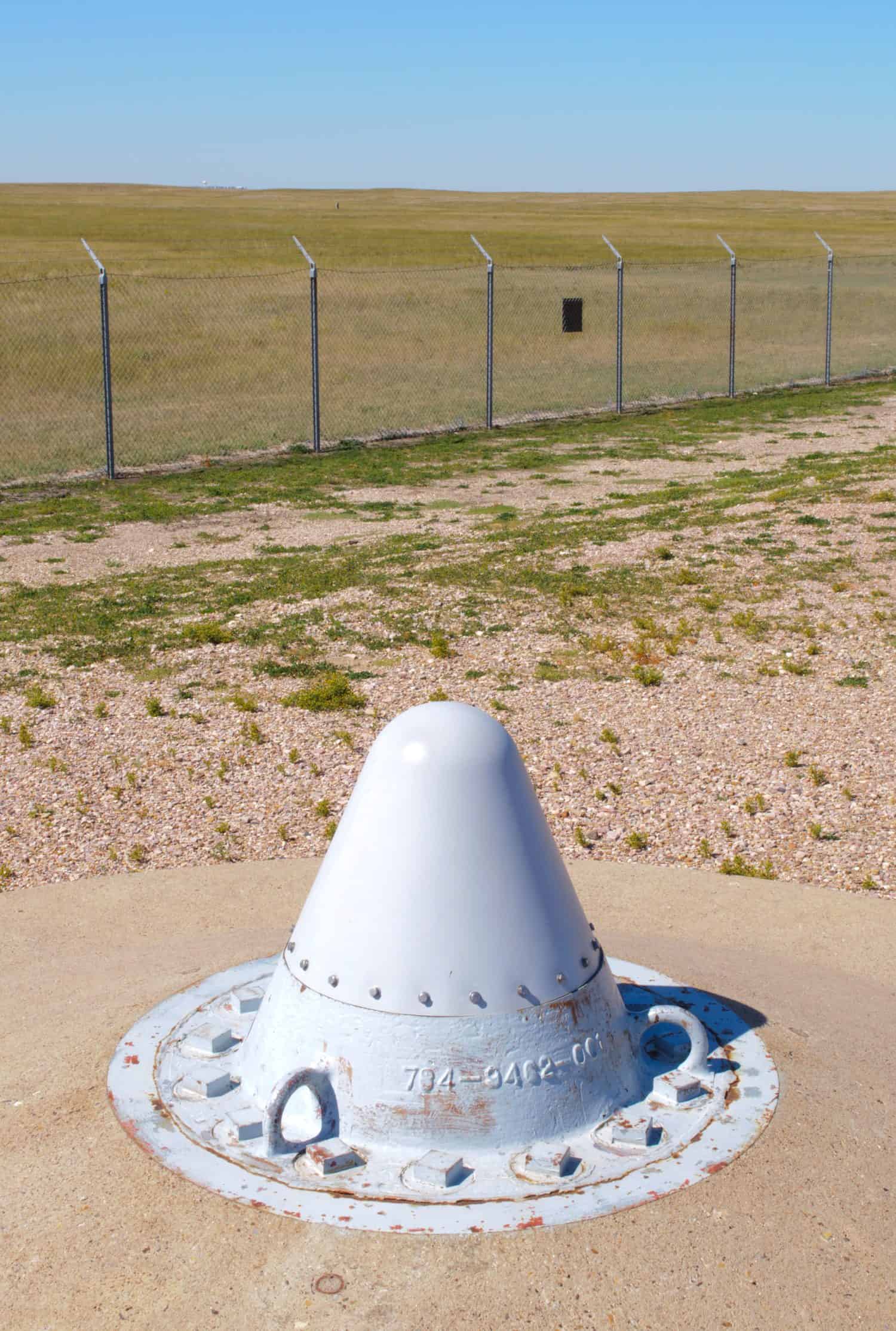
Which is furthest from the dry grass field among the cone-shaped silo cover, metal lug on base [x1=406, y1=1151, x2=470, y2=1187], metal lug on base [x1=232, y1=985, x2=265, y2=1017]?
metal lug on base [x1=406, y1=1151, x2=470, y2=1187]

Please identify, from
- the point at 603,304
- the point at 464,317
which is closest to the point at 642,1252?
the point at 464,317

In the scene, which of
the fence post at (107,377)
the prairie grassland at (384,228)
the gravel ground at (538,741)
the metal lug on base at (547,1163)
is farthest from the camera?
the prairie grassland at (384,228)

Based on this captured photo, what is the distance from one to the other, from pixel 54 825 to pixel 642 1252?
3620 millimetres

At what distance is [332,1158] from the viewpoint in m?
3.28

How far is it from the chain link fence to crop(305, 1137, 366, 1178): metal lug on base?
12199mm

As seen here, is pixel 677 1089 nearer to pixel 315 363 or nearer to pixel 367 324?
pixel 315 363

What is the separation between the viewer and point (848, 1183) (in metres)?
3.25

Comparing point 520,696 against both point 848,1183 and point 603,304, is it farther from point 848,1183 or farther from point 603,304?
point 603,304

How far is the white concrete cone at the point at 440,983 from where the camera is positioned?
3.36 metres

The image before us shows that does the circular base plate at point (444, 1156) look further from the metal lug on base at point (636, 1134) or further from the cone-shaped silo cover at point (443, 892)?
the cone-shaped silo cover at point (443, 892)

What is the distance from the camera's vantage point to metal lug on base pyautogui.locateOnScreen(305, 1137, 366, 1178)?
10.7 feet

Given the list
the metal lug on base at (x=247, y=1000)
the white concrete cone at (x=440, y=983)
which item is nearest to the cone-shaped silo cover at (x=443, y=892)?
the white concrete cone at (x=440, y=983)

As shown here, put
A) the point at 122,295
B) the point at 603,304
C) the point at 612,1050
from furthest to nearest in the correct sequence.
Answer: the point at 603,304, the point at 122,295, the point at 612,1050

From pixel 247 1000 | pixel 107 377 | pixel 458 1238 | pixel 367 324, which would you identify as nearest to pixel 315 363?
pixel 107 377
